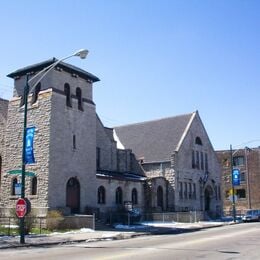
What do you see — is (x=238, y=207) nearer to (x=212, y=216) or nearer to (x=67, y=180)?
(x=212, y=216)

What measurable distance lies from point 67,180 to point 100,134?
1124 centimetres

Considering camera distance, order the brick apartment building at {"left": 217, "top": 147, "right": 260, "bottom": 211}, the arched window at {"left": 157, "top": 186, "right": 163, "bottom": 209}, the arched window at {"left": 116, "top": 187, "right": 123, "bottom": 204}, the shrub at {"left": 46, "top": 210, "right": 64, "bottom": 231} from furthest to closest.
Answer: the brick apartment building at {"left": 217, "top": 147, "right": 260, "bottom": 211}, the arched window at {"left": 157, "top": 186, "right": 163, "bottom": 209}, the arched window at {"left": 116, "top": 187, "right": 123, "bottom": 204}, the shrub at {"left": 46, "top": 210, "right": 64, "bottom": 231}

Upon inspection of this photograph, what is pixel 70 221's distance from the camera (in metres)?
31.7

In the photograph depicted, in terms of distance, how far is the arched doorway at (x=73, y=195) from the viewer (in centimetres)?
3559

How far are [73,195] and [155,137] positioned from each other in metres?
19.0

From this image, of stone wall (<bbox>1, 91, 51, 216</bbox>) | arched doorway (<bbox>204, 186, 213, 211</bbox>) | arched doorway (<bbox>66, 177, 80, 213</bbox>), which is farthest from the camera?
arched doorway (<bbox>204, 186, 213, 211</bbox>)

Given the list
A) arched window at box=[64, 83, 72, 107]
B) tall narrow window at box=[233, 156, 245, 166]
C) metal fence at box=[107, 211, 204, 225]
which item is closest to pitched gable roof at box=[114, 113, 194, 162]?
metal fence at box=[107, 211, 204, 225]

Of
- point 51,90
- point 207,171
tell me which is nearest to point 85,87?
point 51,90

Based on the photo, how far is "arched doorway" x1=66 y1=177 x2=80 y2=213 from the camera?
3559cm

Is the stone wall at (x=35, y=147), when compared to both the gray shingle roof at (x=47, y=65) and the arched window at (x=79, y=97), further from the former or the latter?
the arched window at (x=79, y=97)

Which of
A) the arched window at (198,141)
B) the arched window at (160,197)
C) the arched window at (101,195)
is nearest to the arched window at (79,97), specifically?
the arched window at (101,195)

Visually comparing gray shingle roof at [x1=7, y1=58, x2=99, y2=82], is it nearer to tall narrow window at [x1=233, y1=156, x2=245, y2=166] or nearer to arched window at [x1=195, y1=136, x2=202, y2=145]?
arched window at [x1=195, y1=136, x2=202, y2=145]

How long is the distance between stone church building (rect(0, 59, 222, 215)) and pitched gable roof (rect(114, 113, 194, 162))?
161mm

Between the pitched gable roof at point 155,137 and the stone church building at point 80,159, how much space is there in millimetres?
161
